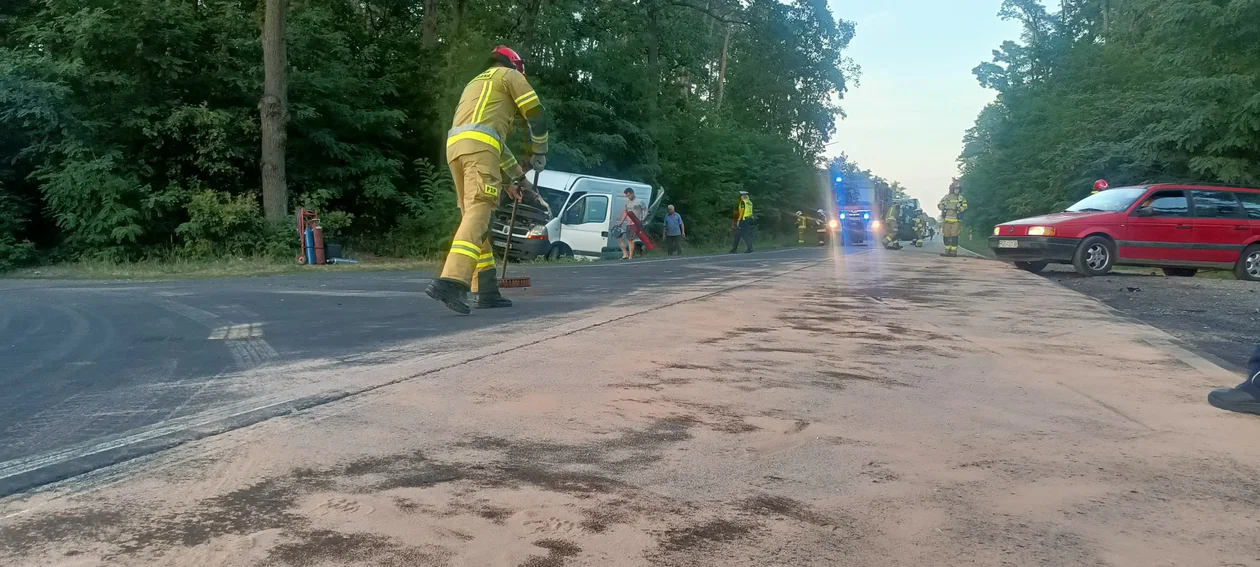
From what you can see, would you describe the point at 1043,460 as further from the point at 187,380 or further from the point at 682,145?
the point at 682,145

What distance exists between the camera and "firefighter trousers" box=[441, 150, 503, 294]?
6848 millimetres

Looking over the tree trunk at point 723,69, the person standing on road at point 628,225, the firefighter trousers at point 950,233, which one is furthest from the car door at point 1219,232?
the tree trunk at point 723,69

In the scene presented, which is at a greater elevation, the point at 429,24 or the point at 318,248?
the point at 429,24

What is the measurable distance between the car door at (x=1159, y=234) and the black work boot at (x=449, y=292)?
13084mm

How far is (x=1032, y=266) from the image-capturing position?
17578 millimetres

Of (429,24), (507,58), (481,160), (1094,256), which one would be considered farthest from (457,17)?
(481,160)

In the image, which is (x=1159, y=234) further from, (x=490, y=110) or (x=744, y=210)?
(x=490, y=110)

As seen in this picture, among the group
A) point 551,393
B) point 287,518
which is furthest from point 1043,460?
point 287,518

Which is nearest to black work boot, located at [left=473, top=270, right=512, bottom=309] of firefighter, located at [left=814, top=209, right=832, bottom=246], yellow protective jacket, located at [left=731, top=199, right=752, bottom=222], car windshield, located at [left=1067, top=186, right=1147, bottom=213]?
car windshield, located at [left=1067, top=186, right=1147, bottom=213]

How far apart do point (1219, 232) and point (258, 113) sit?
61.8 ft

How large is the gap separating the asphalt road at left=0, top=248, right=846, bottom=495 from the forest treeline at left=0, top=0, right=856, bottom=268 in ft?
24.0

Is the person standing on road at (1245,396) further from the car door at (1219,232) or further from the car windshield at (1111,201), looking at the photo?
the car door at (1219,232)

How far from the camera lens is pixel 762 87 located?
55844 mm

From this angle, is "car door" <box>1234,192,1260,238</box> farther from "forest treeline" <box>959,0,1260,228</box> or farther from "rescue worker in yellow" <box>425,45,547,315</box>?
"rescue worker in yellow" <box>425,45,547,315</box>
